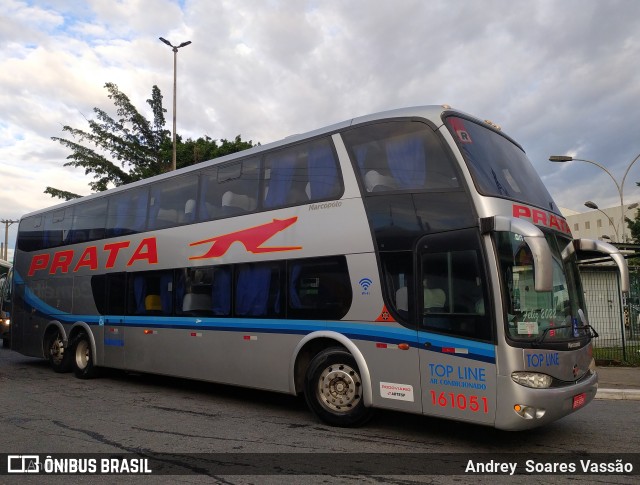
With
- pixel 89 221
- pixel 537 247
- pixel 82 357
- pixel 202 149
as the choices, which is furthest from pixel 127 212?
pixel 202 149

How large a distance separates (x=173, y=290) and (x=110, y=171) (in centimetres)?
2617

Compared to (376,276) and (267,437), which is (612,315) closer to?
(376,276)

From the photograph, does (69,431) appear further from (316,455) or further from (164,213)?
(164,213)

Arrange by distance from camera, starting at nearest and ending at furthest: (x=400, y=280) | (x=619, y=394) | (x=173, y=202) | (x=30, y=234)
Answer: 1. (x=400, y=280)
2. (x=619, y=394)
3. (x=173, y=202)
4. (x=30, y=234)

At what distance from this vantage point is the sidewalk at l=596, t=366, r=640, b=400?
30.8 feet

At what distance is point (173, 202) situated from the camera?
31.2 feet

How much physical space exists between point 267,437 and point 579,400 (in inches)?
135

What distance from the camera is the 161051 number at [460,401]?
5355 millimetres

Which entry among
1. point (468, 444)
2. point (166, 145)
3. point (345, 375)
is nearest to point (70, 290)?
point (345, 375)

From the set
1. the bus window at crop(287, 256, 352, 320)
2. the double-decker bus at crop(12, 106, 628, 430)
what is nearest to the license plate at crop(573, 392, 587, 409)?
the double-decker bus at crop(12, 106, 628, 430)

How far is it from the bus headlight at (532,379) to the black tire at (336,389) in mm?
1913

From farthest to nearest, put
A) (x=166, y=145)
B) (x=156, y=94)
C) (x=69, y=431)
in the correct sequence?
(x=156, y=94), (x=166, y=145), (x=69, y=431)

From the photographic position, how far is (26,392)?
9422 millimetres

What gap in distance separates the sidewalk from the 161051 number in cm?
526
